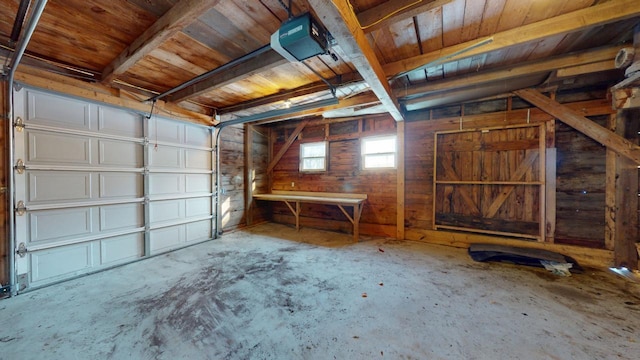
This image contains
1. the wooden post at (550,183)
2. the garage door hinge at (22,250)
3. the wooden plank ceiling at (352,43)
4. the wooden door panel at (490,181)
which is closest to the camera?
the wooden plank ceiling at (352,43)

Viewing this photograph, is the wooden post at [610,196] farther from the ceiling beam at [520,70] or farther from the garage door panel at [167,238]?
the garage door panel at [167,238]

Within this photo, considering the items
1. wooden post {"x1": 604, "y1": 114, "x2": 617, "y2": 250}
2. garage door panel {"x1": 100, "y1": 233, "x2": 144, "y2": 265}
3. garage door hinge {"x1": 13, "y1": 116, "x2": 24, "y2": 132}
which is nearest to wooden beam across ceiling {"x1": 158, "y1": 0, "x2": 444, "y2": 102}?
garage door hinge {"x1": 13, "y1": 116, "x2": 24, "y2": 132}

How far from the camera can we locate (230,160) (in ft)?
15.1

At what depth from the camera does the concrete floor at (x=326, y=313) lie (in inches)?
58.3

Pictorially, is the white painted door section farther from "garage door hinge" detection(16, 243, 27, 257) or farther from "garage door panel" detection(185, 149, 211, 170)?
"garage door hinge" detection(16, 243, 27, 257)

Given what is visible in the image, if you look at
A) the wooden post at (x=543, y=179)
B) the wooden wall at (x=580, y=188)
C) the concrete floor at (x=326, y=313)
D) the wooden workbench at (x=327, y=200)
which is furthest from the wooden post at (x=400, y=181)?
the wooden wall at (x=580, y=188)

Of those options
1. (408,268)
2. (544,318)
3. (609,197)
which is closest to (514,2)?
(544,318)

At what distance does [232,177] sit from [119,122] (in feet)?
6.80

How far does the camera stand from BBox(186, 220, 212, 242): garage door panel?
12.4 ft

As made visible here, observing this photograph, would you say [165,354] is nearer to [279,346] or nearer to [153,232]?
[279,346]

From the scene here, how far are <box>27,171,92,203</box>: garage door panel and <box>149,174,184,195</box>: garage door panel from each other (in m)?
0.69

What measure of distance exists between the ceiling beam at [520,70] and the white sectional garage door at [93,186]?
3769 mm

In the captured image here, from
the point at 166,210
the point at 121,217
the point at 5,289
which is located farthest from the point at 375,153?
the point at 5,289

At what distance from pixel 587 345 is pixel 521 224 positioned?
2.12 meters
